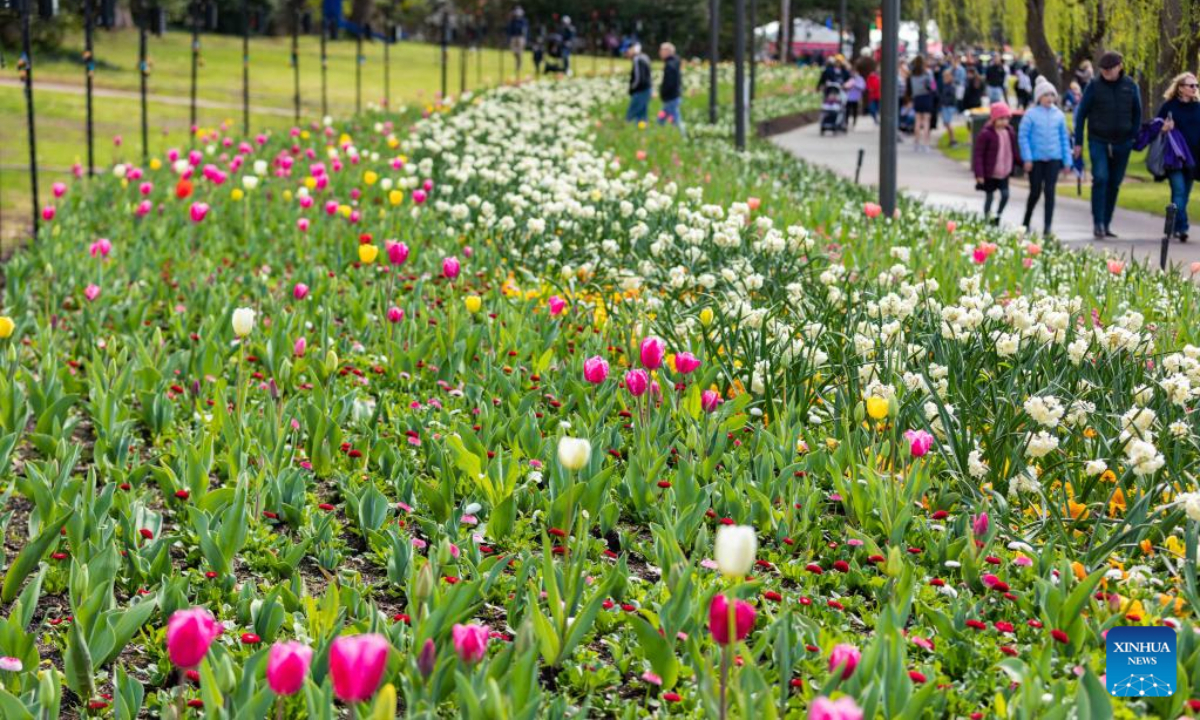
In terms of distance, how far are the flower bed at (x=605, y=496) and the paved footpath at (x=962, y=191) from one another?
3.36 m

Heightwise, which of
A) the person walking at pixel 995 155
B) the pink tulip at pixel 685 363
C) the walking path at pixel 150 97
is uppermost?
the walking path at pixel 150 97

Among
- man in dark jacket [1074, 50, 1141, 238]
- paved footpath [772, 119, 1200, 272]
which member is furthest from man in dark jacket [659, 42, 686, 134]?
man in dark jacket [1074, 50, 1141, 238]

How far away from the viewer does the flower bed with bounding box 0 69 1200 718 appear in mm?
2965

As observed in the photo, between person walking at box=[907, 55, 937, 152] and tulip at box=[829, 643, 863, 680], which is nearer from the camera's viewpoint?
tulip at box=[829, 643, 863, 680]

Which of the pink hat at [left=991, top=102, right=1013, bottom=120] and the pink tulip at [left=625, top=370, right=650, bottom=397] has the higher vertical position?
the pink hat at [left=991, top=102, right=1013, bottom=120]

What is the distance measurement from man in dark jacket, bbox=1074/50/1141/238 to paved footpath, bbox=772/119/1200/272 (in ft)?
0.87

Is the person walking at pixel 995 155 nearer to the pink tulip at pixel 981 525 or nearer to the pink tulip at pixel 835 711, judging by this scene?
the pink tulip at pixel 981 525

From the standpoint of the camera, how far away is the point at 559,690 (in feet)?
10.4

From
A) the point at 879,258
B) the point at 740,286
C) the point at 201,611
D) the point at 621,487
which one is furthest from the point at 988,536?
the point at 879,258

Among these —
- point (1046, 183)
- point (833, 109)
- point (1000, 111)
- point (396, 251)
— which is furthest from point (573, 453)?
point (833, 109)

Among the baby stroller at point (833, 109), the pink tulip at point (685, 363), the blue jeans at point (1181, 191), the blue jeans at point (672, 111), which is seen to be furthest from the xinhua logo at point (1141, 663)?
the baby stroller at point (833, 109)

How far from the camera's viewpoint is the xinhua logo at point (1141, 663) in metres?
2.91

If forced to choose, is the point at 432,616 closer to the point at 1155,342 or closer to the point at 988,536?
the point at 988,536

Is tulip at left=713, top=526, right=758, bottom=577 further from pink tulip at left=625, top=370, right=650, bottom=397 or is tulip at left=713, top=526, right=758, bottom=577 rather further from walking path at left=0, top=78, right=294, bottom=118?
walking path at left=0, top=78, right=294, bottom=118
